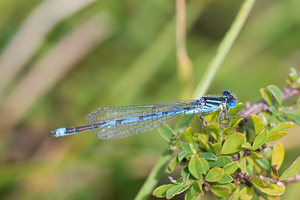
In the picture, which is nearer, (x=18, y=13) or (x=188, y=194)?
(x=188, y=194)

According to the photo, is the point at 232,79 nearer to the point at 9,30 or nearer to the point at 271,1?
the point at 271,1

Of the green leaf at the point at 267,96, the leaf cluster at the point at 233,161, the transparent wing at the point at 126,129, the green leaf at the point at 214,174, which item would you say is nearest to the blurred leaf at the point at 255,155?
the leaf cluster at the point at 233,161

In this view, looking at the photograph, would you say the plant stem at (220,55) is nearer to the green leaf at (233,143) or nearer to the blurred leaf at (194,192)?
the green leaf at (233,143)

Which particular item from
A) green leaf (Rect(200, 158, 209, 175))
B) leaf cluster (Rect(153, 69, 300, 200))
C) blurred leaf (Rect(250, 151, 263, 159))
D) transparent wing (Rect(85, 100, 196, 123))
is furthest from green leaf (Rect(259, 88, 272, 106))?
transparent wing (Rect(85, 100, 196, 123))

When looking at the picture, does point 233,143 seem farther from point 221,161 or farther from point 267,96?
point 267,96

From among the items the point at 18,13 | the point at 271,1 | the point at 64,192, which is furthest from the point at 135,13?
the point at 64,192
